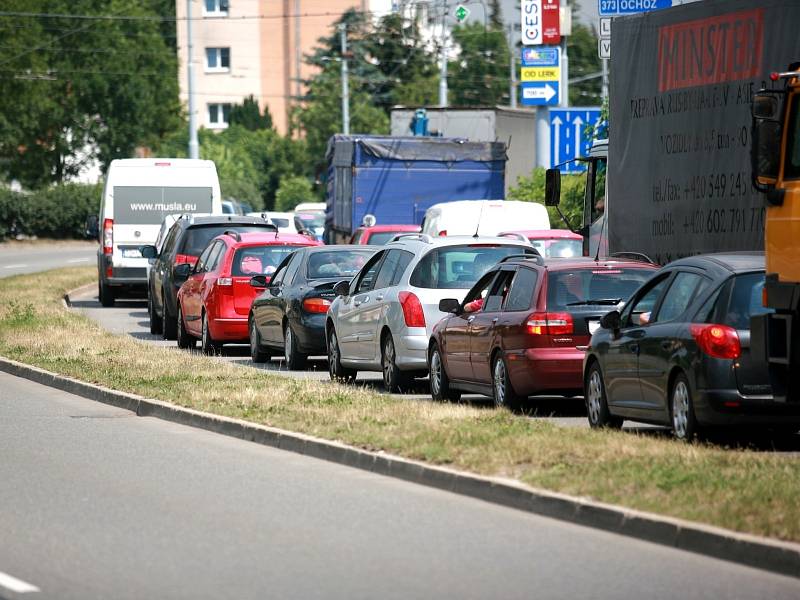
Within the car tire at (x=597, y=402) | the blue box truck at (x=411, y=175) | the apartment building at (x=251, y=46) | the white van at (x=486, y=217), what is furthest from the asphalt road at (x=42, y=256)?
the car tire at (x=597, y=402)

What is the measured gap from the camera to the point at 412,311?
17.7m

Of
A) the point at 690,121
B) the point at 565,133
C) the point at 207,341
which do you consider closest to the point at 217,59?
the point at 565,133

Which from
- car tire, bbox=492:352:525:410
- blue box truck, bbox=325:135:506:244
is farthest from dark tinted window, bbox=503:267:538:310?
blue box truck, bbox=325:135:506:244

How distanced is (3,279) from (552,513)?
121 ft

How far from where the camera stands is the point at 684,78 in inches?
655

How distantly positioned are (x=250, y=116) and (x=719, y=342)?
8953 centimetres

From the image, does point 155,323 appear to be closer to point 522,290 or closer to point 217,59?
point 522,290

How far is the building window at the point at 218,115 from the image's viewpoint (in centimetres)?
10325

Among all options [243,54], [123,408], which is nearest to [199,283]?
[123,408]

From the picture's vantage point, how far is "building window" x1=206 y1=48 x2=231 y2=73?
99.1m

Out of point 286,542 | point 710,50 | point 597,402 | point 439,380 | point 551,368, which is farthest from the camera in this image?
point 439,380

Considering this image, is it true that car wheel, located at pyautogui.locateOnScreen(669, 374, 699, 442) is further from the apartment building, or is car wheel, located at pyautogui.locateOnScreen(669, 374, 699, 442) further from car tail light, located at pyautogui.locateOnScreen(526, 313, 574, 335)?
the apartment building

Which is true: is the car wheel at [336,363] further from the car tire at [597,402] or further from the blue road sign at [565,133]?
the blue road sign at [565,133]

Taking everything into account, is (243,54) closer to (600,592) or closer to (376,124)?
(376,124)
